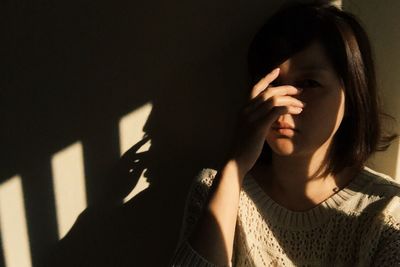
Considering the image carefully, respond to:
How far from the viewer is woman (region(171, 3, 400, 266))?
2.94 feet

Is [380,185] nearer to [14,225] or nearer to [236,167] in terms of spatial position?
[236,167]

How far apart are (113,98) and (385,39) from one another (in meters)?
0.73

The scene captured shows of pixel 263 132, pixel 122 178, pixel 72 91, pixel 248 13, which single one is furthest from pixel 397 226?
pixel 72 91

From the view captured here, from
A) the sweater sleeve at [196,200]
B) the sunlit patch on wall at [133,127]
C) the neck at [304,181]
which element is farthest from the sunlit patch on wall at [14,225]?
the neck at [304,181]

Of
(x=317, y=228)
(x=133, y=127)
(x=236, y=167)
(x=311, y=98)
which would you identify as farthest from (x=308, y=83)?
(x=133, y=127)

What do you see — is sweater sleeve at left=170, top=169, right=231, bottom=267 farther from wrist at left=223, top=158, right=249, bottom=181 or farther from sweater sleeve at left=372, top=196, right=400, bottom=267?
sweater sleeve at left=372, top=196, right=400, bottom=267

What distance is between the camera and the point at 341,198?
0.99m

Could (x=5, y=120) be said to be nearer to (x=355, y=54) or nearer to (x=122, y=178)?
(x=122, y=178)

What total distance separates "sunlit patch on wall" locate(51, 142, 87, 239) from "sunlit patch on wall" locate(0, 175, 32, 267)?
103mm

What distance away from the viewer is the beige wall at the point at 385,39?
1012 millimetres

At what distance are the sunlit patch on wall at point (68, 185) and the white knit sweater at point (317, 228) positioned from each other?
34 cm

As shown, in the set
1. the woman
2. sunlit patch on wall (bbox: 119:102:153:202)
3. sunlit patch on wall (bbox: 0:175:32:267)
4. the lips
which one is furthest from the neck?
sunlit patch on wall (bbox: 0:175:32:267)

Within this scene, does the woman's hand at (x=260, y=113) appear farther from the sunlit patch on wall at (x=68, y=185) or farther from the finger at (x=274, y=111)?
the sunlit patch on wall at (x=68, y=185)

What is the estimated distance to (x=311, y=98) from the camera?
2.94 ft
